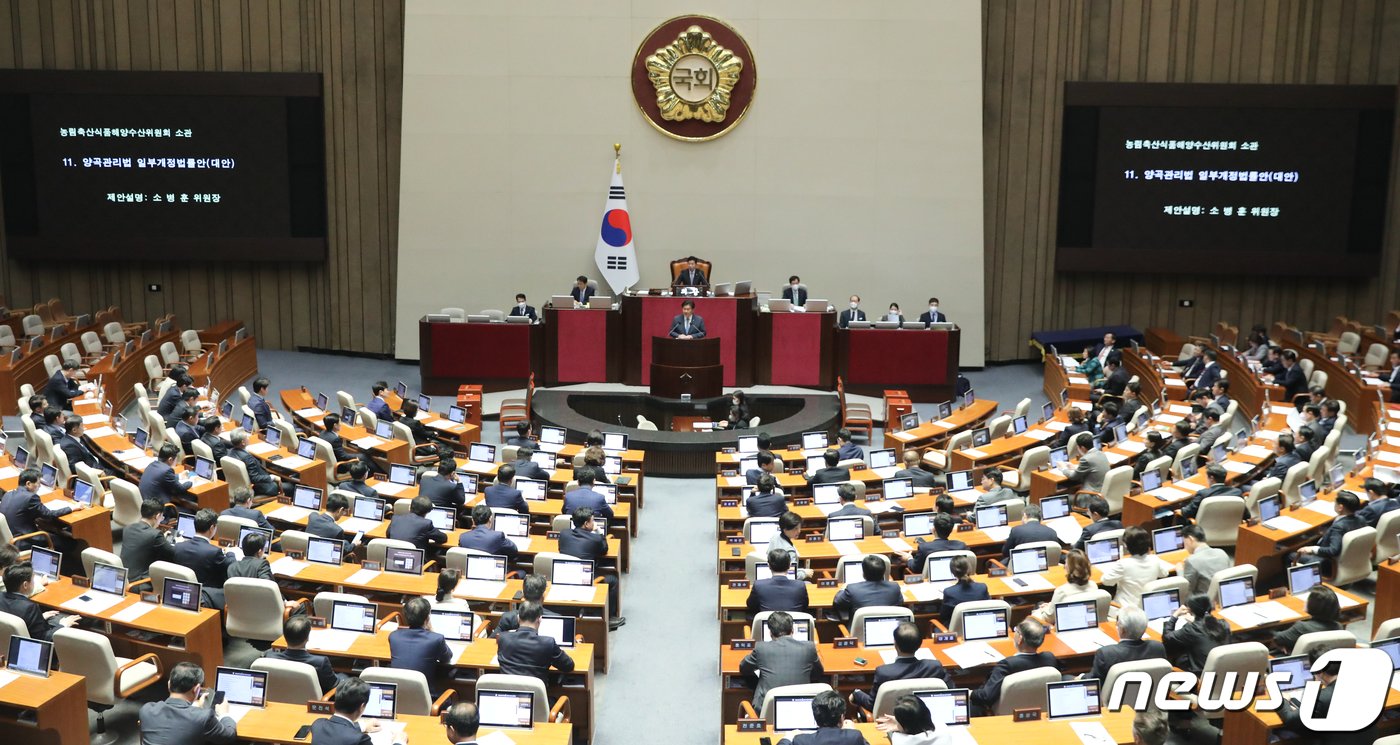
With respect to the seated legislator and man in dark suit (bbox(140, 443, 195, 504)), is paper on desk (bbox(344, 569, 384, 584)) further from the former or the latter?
man in dark suit (bbox(140, 443, 195, 504))

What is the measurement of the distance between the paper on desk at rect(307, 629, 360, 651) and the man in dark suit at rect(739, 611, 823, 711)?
283 centimetres

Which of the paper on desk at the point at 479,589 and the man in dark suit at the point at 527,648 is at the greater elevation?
the man in dark suit at the point at 527,648

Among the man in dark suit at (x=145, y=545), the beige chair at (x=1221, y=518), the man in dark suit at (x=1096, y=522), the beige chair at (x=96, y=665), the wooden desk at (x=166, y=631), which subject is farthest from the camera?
the beige chair at (x=1221, y=518)

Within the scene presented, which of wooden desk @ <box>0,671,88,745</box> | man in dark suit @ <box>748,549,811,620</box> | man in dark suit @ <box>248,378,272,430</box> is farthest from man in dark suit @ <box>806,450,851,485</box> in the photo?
wooden desk @ <box>0,671,88,745</box>

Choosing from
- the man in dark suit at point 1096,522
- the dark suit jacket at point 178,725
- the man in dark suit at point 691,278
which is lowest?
the dark suit jacket at point 178,725

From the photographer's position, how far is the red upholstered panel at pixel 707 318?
19.0 metres

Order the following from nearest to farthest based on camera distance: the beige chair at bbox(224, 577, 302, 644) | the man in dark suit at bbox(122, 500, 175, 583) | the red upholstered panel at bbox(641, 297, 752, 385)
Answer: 1. the beige chair at bbox(224, 577, 302, 644)
2. the man in dark suit at bbox(122, 500, 175, 583)
3. the red upholstered panel at bbox(641, 297, 752, 385)

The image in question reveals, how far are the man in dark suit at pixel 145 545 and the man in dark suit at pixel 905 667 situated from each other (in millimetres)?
5721

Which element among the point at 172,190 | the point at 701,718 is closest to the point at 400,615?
the point at 701,718

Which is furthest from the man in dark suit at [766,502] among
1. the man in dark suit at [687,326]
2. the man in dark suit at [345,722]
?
the man in dark suit at [687,326]

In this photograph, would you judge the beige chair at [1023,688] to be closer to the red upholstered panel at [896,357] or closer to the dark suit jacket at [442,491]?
the dark suit jacket at [442,491]

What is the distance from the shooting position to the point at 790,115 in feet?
69.6

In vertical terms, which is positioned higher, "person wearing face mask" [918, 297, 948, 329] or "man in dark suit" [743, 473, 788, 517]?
"person wearing face mask" [918, 297, 948, 329]

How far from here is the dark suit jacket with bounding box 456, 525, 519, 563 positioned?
10.1 meters
